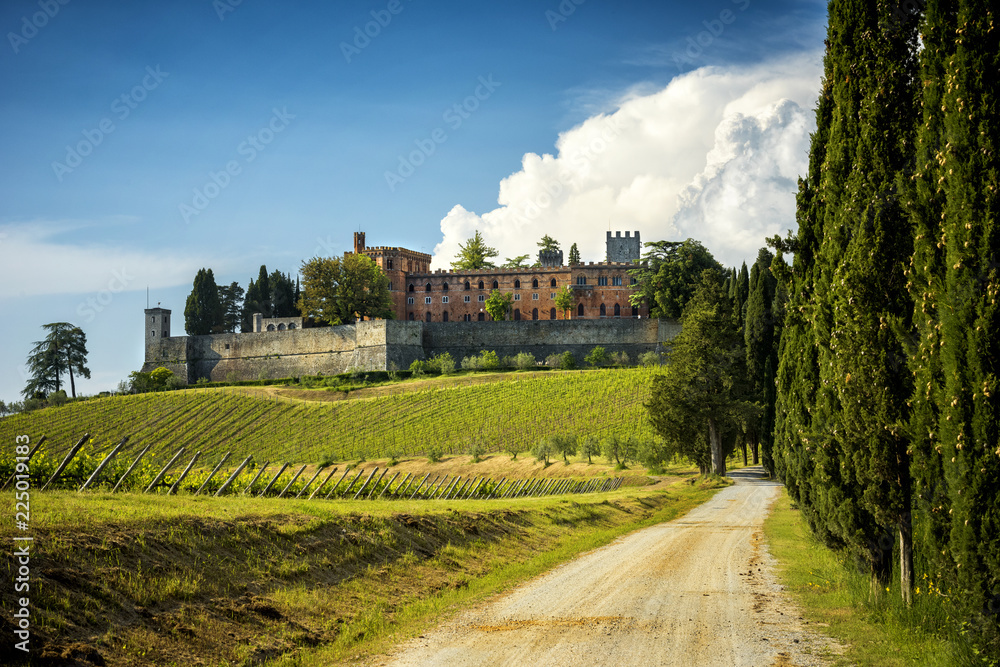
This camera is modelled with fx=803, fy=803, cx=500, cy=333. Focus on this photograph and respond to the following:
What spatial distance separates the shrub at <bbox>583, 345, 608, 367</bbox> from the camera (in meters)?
87.6

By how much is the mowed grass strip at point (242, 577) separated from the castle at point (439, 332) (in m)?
73.9

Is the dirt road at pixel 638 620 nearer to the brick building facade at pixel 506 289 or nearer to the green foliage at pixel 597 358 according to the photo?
the green foliage at pixel 597 358

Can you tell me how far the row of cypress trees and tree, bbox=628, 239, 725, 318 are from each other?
73.1 meters

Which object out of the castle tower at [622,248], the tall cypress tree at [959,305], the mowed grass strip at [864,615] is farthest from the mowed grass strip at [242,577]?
the castle tower at [622,248]

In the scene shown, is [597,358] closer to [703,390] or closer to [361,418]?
[361,418]

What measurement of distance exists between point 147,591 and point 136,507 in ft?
8.96

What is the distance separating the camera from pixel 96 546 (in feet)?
28.4

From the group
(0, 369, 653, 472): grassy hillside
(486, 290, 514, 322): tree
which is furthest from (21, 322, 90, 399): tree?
(486, 290, 514, 322): tree

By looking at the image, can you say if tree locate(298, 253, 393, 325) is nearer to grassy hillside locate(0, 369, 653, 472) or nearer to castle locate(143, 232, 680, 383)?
castle locate(143, 232, 680, 383)

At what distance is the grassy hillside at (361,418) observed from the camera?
57.2 meters

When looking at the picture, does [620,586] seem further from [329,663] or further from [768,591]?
[329,663]

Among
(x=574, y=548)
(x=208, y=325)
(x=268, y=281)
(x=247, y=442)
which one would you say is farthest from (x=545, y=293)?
(x=574, y=548)

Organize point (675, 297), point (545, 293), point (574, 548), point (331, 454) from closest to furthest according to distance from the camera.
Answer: point (574, 548)
point (331, 454)
point (675, 297)
point (545, 293)

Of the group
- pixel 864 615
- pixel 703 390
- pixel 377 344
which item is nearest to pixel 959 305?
pixel 864 615
